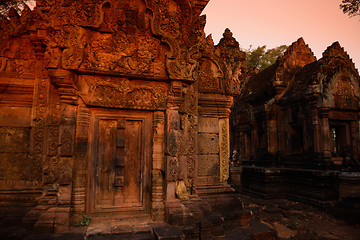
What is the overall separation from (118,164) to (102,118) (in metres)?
0.86

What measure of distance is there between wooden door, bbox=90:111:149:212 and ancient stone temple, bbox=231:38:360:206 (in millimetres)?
7385

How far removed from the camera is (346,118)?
32.5 feet

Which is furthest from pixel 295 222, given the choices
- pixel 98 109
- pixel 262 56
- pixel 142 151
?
pixel 262 56

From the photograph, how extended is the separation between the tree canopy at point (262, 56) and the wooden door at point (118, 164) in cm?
2249

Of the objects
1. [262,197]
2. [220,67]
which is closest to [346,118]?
[262,197]

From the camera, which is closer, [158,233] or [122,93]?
[158,233]

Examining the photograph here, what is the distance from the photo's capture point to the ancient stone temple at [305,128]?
28.6 ft

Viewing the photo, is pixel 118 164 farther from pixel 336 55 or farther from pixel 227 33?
pixel 336 55

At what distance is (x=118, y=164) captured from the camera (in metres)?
3.86

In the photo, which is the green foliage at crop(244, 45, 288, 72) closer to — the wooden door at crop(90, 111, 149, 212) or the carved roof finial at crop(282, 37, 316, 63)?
the carved roof finial at crop(282, 37, 316, 63)

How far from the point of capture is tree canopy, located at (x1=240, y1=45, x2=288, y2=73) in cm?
2422

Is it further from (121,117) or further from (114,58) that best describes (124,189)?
(114,58)

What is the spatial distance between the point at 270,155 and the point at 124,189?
29.4ft

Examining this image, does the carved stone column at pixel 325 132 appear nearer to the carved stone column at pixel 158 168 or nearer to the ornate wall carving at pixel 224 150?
the ornate wall carving at pixel 224 150
